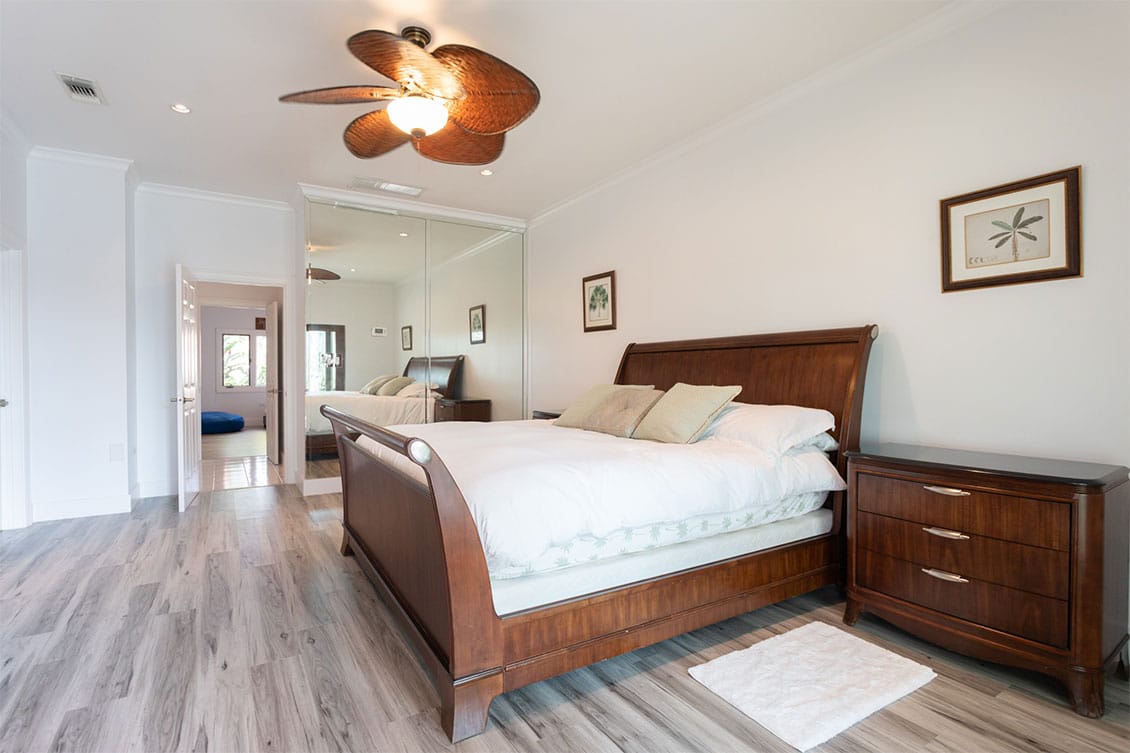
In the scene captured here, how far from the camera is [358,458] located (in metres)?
2.88

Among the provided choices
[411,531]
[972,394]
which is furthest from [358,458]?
[972,394]

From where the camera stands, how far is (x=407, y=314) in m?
5.38

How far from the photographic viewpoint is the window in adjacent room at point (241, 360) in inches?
407

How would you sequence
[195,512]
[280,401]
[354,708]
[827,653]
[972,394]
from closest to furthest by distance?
[354,708] < [827,653] < [972,394] < [195,512] < [280,401]

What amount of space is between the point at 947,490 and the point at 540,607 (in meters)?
1.60

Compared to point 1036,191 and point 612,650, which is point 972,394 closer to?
point 1036,191

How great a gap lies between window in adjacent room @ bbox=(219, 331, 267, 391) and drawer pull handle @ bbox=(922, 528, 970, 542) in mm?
11248

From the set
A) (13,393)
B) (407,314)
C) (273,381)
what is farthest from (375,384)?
(13,393)

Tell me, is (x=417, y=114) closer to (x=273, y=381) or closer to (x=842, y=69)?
(x=842, y=69)

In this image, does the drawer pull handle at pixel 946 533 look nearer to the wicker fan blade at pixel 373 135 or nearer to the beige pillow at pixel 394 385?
the wicker fan blade at pixel 373 135

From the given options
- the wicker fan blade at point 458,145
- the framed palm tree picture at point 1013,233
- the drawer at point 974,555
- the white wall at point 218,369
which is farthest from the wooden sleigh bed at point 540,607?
the white wall at point 218,369

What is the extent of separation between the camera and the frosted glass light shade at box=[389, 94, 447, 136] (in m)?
2.31

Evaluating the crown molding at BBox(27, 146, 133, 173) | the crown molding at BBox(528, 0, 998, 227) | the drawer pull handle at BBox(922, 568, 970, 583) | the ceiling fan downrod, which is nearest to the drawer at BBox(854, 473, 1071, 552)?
the drawer pull handle at BBox(922, 568, 970, 583)

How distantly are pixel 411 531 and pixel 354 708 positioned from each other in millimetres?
592
